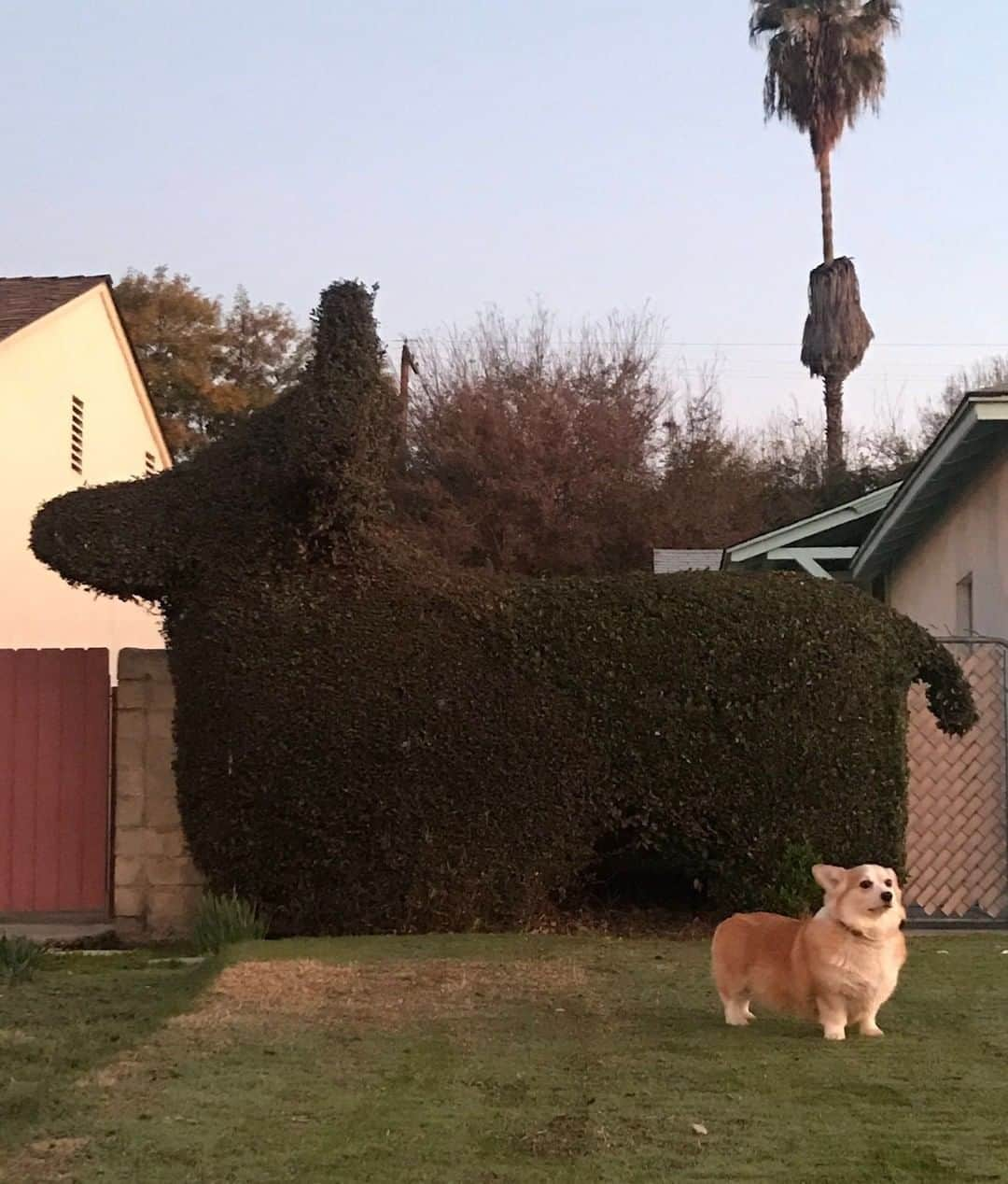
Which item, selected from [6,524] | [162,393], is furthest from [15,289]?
[162,393]

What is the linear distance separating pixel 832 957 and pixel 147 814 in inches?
222

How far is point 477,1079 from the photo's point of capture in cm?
554

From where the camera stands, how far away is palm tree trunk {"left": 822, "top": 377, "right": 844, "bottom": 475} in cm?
3488

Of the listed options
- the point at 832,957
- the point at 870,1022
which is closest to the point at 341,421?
the point at 832,957

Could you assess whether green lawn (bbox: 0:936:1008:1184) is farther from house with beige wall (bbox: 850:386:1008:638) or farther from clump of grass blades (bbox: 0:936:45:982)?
house with beige wall (bbox: 850:386:1008:638)

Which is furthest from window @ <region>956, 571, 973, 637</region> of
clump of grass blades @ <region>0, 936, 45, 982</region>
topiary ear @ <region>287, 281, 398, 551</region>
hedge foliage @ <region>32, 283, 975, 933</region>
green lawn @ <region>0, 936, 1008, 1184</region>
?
clump of grass blades @ <region>0, 936, 45, 982</region>

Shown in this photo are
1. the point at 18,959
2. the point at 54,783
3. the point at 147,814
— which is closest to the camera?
the point at 18,959

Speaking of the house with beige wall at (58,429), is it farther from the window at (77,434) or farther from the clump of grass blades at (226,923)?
the clump of grass blades at (226,923)

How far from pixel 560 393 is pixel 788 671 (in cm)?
2403

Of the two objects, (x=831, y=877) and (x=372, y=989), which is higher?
(x=831, y=877)

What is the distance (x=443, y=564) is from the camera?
10008 millimetres

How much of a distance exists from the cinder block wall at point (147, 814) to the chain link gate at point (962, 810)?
16.6ft

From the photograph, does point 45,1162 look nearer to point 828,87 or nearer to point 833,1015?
point 833,1015

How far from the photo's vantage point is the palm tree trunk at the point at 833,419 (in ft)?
114
